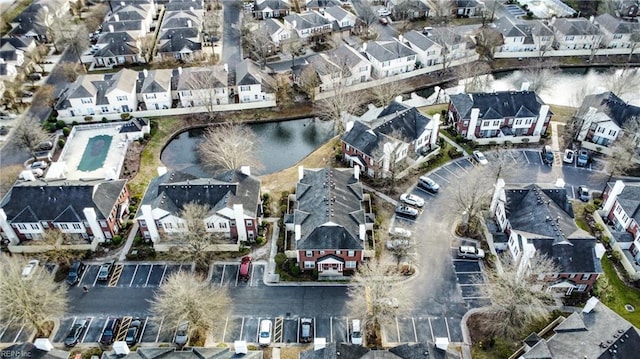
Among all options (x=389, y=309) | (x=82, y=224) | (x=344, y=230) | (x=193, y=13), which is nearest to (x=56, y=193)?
(x=82, y=224)

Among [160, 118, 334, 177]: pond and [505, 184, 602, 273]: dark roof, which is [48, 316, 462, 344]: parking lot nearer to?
[505, 184, 602, 273]: dark roof

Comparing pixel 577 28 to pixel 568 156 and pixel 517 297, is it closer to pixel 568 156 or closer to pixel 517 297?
pixel 568 156

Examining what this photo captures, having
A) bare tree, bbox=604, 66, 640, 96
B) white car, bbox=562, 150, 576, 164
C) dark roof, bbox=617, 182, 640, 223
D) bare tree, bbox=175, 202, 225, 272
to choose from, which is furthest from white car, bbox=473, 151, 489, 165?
bare tree, bbox=175, 202, 225, 272

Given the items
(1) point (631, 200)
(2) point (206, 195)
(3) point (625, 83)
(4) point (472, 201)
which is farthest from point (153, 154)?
(3) point (625, 83)

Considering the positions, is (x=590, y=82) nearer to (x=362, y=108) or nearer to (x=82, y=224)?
(x=362, y=108)

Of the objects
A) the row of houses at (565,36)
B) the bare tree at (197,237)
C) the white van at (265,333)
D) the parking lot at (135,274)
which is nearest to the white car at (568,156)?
the row of houses at (565,36)
